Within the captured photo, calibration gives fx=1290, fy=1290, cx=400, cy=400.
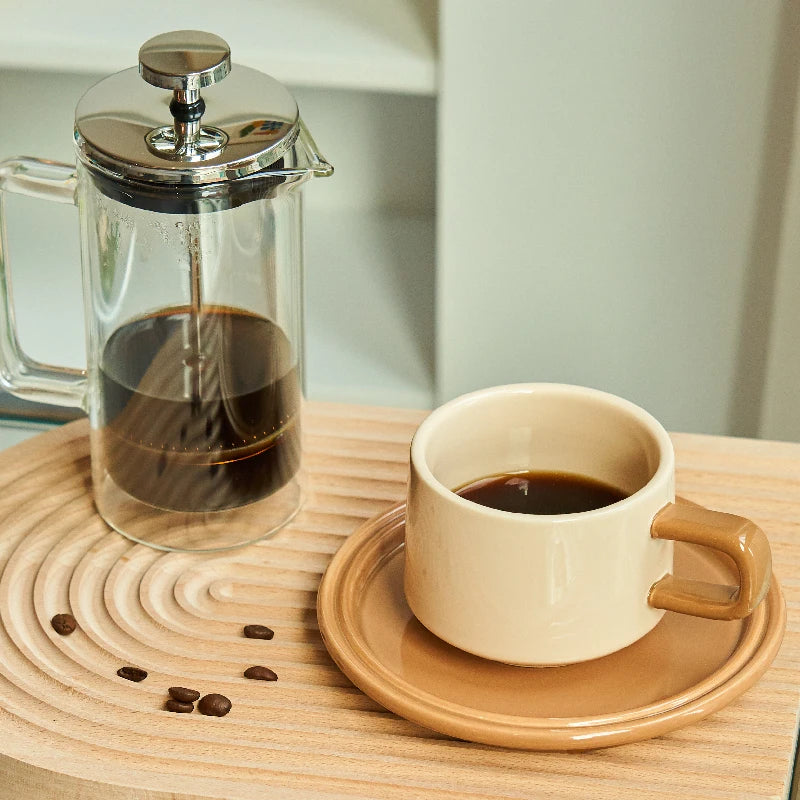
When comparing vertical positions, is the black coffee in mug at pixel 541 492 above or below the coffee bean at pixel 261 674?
above

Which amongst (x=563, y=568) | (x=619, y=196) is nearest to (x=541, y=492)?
(x=563, y=568)

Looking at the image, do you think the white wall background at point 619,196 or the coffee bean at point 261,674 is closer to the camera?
the coffee bean at point 261,674

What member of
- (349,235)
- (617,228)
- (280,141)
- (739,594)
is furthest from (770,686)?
(349,235)

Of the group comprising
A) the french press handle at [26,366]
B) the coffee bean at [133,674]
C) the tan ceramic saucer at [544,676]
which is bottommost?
the coffee bean at [133,674]

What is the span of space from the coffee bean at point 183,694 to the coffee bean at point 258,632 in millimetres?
49

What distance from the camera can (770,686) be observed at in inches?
22.2

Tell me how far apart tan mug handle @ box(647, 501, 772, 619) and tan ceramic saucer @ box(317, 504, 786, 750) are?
3cm

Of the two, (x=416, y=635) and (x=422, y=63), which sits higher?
(x=422, y=63)

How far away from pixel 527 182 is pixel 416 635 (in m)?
0.52

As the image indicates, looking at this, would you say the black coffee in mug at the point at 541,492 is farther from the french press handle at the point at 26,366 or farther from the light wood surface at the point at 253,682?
the french press handle at the point at 26,366

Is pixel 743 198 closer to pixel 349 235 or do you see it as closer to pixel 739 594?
pixel 349 235

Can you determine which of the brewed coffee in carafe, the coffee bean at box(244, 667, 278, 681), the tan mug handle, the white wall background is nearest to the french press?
the brewed coffee in carafe

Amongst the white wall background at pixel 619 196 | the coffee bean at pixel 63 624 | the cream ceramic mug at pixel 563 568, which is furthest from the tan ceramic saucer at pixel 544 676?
the white wall background at pixel 619 196

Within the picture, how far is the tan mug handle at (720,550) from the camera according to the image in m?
0.53
